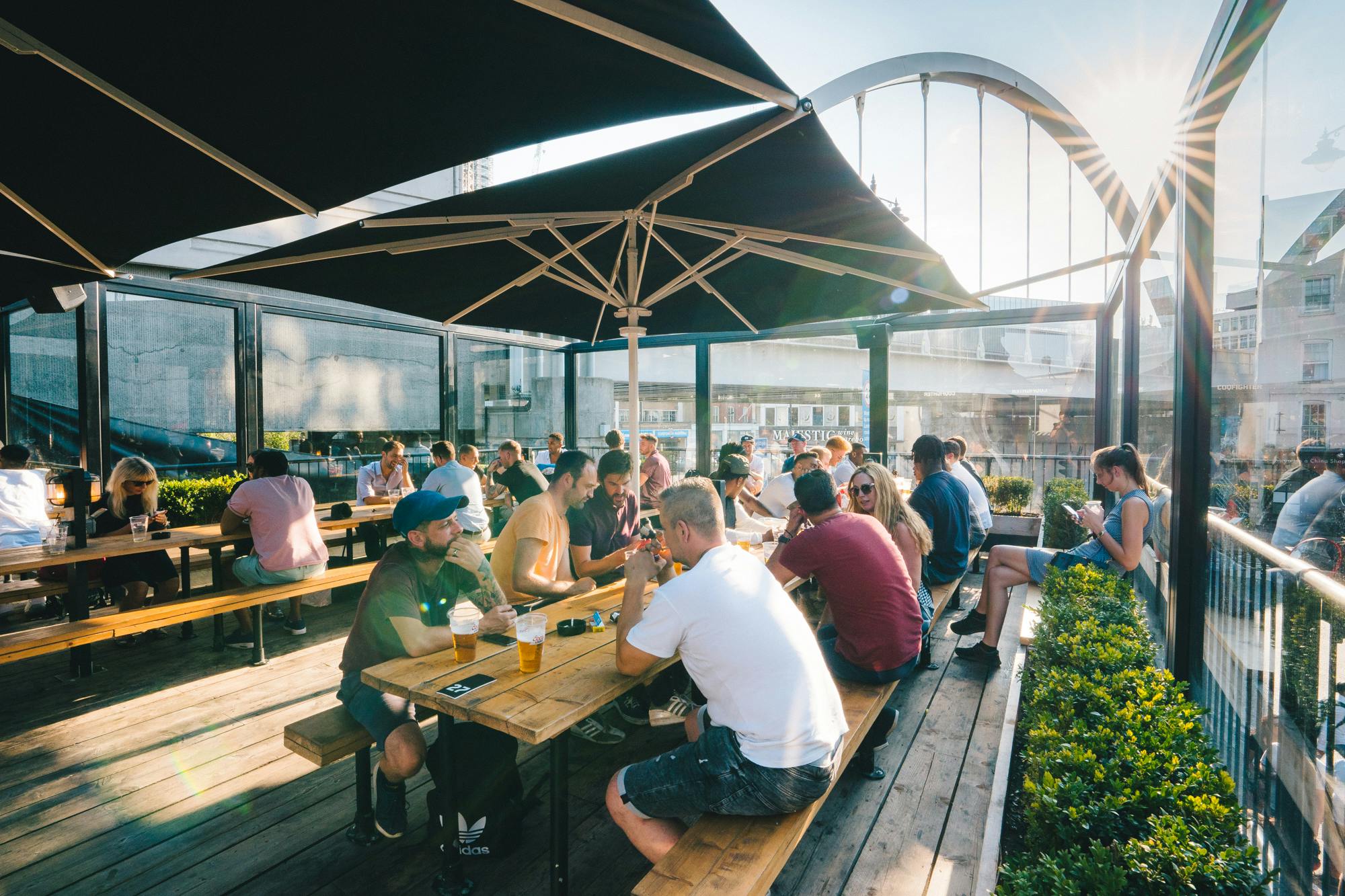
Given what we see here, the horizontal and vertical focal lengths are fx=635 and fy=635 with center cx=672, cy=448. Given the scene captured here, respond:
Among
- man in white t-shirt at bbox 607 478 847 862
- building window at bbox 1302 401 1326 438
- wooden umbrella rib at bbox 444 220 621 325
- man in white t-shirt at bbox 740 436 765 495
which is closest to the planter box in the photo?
man in white t-shirt at bbox 740 436 765 495

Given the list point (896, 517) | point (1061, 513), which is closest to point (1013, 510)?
point (1061, 513)

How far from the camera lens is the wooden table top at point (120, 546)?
11.7ft

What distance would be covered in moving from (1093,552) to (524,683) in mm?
3933

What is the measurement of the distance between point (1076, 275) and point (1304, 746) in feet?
26.8

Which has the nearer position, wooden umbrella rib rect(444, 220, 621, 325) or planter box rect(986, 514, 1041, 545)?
wooden umbrella rib rect(444, 220, 621, 325)

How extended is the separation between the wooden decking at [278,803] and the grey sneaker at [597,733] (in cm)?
5

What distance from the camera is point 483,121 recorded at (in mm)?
2113

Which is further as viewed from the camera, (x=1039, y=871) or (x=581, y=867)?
(x=581, y=867)

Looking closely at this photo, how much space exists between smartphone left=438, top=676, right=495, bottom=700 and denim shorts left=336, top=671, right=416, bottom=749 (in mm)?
382

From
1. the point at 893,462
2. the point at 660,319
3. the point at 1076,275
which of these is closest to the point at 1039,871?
the point at 660,319

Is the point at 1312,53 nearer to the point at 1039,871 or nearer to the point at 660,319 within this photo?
the point at 1039,871

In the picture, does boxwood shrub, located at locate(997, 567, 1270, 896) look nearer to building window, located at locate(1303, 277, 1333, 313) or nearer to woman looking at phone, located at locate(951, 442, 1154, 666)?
building window, located at locate(1303, 277, 1333, 313)

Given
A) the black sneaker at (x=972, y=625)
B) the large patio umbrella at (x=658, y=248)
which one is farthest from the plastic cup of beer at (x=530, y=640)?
the black sneaker at (x=972, y=625)

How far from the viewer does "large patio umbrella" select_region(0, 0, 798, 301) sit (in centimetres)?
164
